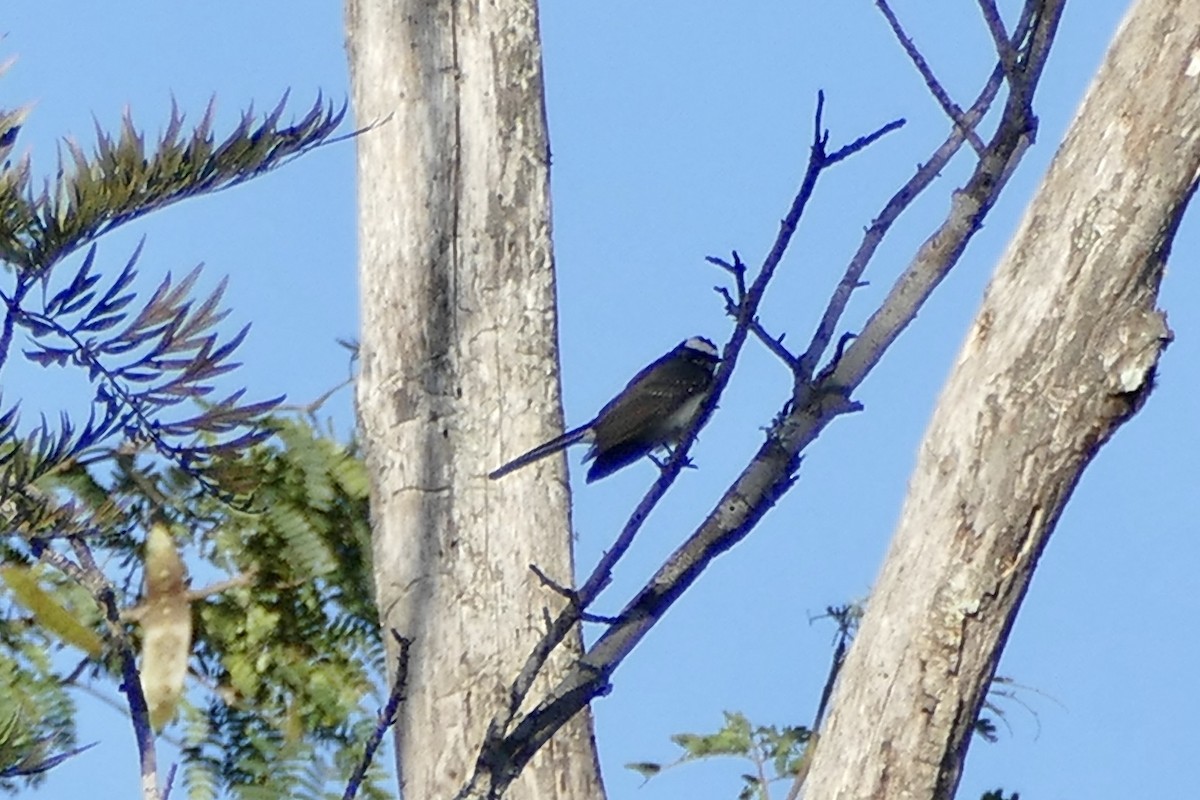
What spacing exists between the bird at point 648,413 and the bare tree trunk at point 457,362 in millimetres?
481

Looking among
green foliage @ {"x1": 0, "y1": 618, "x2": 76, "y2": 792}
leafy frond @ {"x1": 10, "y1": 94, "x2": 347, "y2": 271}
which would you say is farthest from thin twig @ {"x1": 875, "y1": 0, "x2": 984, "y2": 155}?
green foliage @ {"x1": 0, "y1": 618, "x2": 76, "y2": 792}

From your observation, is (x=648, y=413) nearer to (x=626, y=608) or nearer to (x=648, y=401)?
(x=648, y=401)

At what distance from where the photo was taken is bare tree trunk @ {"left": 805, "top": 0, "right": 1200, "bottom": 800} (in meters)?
2.50

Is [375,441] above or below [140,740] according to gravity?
above

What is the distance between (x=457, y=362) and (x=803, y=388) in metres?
1.12

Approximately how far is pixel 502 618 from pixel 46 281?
4.13ft

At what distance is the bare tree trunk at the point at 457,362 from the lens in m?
3.34

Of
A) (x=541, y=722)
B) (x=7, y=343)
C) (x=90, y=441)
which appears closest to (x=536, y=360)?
(x=541, y=722)

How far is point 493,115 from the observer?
12.1ft

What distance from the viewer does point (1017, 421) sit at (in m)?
2.58

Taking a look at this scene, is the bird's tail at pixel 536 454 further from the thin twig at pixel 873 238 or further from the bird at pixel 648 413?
the thin twig at pixel 873 238

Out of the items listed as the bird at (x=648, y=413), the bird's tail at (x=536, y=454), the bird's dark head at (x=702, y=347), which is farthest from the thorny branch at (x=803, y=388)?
the bird's dark head at (x=702, y=347)

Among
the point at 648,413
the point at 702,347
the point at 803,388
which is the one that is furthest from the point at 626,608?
the point at 702,347

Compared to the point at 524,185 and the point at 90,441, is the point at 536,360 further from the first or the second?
the point at 90,441
